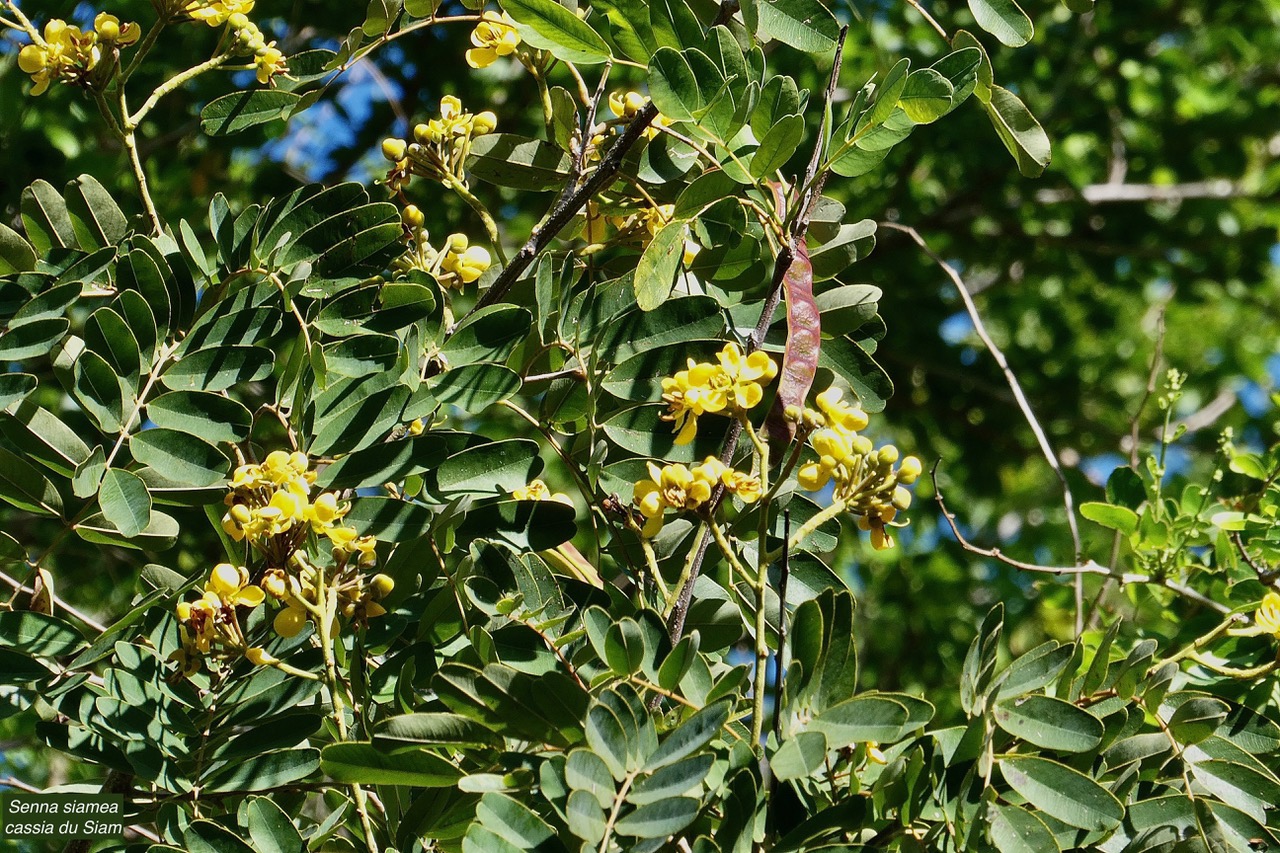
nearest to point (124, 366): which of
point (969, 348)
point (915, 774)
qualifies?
point (915, 774)

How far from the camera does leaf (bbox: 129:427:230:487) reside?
99 cm

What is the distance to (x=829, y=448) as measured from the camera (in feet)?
2.81

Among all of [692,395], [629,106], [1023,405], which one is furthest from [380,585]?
[1023,405]

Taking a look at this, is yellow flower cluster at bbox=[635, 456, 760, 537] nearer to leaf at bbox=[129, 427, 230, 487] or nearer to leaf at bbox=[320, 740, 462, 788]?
leaf at bbox=[320, 740, 462, 788]

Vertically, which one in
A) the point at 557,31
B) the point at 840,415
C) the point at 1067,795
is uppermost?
the point at 557,31

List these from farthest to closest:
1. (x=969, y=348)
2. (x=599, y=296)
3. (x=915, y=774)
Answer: (x=969, y=348), (x=599, y=296), (x=915, y=774)

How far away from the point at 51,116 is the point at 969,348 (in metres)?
2.97

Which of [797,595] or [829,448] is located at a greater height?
[829,448]

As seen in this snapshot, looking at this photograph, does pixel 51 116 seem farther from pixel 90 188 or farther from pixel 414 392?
pixel 414 392

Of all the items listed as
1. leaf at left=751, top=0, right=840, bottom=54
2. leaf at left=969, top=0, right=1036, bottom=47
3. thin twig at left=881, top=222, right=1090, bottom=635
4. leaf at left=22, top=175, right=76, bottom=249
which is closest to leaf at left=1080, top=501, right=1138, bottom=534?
thin twig at left=881, top=222, right=1090, bottom=635

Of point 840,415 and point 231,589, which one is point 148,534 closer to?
point 231,589

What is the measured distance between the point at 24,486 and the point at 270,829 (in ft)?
1.26

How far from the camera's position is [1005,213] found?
3.75 metres

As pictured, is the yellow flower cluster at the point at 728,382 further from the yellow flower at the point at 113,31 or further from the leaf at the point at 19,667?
the yellow flower at the point at 113,31
